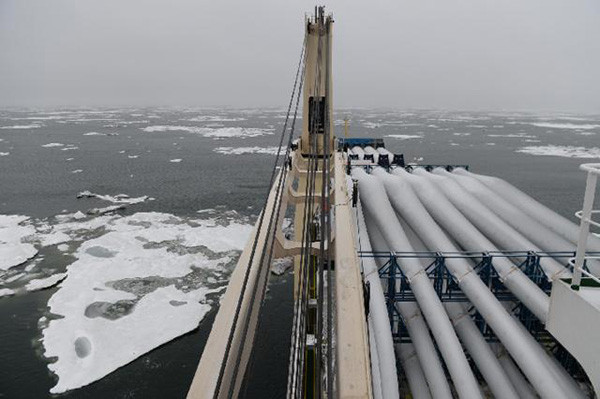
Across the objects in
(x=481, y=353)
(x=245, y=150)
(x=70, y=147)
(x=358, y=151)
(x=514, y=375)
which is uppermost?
(x=358, y=151)

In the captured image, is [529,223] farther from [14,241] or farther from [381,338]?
[14,241]

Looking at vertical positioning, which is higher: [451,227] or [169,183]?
[451,227]

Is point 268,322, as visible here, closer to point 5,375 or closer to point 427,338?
point 427,338

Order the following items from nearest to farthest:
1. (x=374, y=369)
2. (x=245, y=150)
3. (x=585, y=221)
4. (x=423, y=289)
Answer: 1. (x=585, y=221)
2. (x=374, y=369)
3. (x=423, y=289)
4. (x=245, y=150)

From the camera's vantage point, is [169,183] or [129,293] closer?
[129,293]

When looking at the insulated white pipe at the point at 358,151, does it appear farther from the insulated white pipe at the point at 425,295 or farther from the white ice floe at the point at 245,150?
the white ice floe at the point at 245,150

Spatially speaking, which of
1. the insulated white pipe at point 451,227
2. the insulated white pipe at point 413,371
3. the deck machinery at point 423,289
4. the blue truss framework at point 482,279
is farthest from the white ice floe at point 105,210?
the insulated white pipe at point 413,371

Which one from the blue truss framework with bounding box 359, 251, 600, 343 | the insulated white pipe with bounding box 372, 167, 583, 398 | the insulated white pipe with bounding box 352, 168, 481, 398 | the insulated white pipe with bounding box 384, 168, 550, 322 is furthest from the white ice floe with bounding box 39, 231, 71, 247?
the blue truss framework with bounding box 359, 251, 600, 343

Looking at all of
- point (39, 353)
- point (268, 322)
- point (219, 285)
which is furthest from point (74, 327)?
point (268, 322)

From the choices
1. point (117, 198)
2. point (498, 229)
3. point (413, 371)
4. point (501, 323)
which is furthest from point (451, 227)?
point (117, 198)
